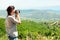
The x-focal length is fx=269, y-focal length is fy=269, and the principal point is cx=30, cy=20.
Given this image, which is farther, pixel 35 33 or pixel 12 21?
pixel 35 33

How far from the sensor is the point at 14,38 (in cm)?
598

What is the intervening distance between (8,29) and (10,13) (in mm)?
373

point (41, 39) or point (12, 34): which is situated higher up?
point (12, 34)

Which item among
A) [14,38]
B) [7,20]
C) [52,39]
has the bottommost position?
[52,39]

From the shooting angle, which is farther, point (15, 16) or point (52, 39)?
point (52, 39)

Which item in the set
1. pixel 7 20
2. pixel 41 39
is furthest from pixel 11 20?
pixel 41 39

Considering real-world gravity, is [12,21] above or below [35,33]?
above

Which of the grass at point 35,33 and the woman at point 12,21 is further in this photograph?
the grass at point 35,33

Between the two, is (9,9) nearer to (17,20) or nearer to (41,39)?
(17,20)

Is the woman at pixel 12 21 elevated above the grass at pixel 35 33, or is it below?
above

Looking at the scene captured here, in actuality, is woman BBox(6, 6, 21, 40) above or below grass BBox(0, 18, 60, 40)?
above

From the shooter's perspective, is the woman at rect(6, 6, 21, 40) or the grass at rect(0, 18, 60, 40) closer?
the woman at rect(6, 6, 21, 40)

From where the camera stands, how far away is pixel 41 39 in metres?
8.60

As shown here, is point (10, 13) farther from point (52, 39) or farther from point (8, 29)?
point (52, 39)
